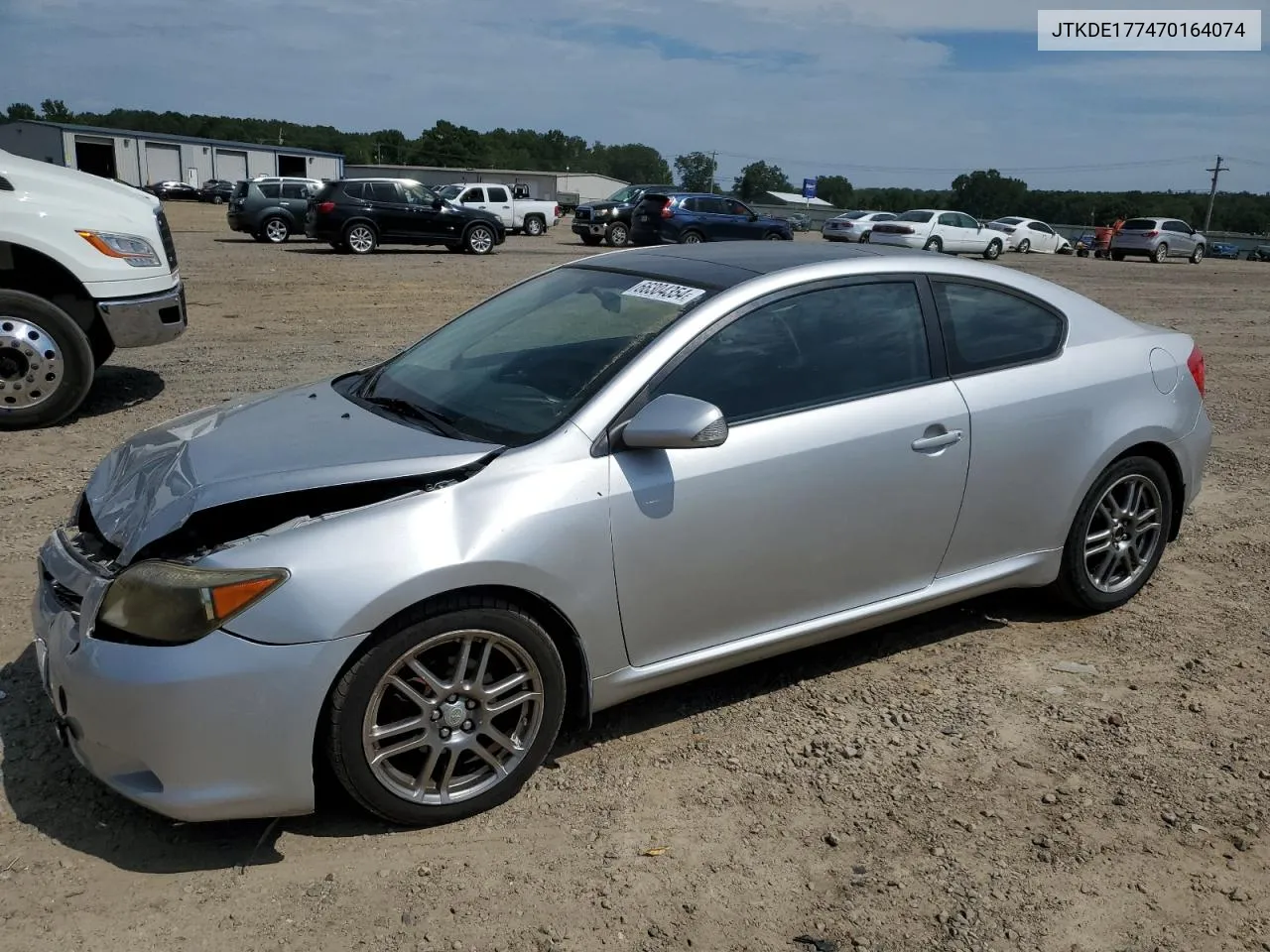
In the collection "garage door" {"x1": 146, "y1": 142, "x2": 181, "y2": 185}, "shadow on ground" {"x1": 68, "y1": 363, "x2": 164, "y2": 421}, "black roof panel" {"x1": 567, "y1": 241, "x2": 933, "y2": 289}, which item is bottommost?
"shadow on ground" {"x1": 68, "y1": 363, "x2": 164, "y2": 421}

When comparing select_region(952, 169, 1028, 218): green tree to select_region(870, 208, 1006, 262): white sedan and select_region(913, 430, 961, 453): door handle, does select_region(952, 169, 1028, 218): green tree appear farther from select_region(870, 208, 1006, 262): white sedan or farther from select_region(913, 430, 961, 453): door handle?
select_region(913, 430, 961, 453): door handle

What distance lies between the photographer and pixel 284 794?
283cm

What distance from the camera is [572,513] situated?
3098 mm

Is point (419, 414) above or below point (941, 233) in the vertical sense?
above

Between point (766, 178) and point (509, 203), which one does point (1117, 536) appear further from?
point (766, 178)

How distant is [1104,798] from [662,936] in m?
1.53

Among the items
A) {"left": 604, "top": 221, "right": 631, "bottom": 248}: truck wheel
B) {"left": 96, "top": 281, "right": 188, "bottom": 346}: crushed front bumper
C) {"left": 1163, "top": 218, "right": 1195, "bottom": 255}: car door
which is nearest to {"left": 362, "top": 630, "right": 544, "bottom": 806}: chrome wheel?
{"left": 96, "top": 281, "right": 188, "bottom": 346}: crushed front bumper

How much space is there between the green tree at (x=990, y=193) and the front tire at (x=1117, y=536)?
103588mm

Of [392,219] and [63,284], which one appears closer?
[63,284]

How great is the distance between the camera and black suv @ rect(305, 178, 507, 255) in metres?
23.1

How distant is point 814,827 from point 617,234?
27.7 meters

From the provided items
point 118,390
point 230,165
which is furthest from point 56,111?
point 118,390

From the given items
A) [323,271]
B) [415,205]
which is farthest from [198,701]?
[415,205]

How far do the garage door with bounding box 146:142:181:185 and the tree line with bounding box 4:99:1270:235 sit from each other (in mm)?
25962
